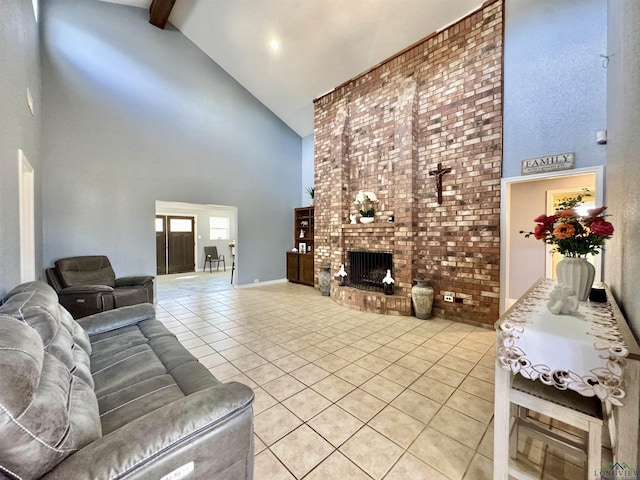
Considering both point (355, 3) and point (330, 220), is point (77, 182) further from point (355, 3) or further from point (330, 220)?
point (355, 3)

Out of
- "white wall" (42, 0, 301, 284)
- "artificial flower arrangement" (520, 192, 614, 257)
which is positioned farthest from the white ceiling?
"artificial flower arrangement" (520, 192, 614, 257)

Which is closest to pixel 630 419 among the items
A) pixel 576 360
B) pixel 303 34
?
pixel 576 360

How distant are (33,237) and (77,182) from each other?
132cm

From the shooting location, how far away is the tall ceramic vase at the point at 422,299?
363 centimetres

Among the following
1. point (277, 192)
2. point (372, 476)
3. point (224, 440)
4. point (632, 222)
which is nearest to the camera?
point (224, 440)

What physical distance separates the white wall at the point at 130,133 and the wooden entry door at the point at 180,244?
12.1 feet

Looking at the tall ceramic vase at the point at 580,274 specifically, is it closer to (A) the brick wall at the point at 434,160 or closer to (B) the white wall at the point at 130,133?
(A) the brick wall at the point at 434,160

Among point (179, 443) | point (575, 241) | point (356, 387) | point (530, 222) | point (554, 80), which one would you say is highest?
point (554, 80)

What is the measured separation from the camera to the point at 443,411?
1.79 meters

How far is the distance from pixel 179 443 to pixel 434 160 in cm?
403

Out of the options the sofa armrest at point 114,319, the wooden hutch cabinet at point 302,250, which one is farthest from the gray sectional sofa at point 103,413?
the wooden hutch cabinet at point 302,250

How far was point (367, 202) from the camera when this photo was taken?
451cm

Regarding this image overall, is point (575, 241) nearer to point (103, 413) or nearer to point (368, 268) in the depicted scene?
point (103, 413)

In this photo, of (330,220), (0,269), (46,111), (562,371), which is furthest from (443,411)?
(46,111)
